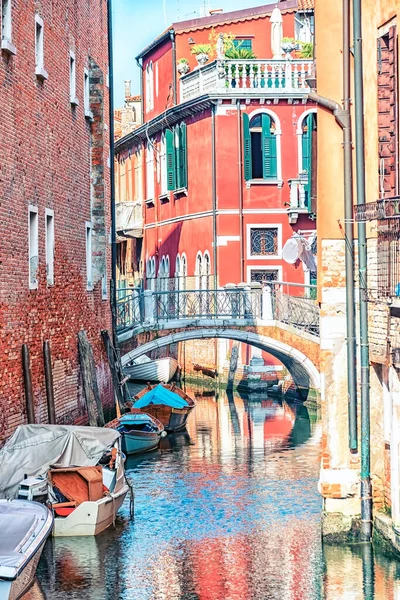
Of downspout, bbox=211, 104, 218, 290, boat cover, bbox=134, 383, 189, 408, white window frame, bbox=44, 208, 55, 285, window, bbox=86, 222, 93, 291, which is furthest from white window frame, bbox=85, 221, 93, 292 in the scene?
downspout, bbox=211, 104, 218, 290

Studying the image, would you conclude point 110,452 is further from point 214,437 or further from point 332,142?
point 214,437

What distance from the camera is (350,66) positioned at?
47.6 ft

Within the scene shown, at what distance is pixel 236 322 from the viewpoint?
29859 millimetres

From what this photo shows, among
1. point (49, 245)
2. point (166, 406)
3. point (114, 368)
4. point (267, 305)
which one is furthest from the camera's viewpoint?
point (267, 305)

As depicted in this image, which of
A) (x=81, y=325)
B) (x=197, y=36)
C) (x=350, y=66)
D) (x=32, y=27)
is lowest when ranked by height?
(x=81, y=325)

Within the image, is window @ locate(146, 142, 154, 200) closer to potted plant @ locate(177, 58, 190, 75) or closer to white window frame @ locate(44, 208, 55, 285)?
potted plant @ locate(177, 58, 190, 75)

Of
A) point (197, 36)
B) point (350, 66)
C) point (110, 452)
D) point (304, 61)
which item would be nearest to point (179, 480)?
point (110, 452)

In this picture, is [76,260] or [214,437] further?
[214,437]

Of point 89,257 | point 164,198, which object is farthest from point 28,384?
point 164,198

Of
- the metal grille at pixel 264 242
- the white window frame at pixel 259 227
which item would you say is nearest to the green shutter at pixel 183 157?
the white window frame at pixel 259 227

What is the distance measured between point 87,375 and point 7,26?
7.70m

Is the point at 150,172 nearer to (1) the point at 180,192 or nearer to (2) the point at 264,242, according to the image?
(1) the point at 180,192

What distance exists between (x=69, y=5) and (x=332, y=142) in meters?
9.20

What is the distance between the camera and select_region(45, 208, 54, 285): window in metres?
20.5
